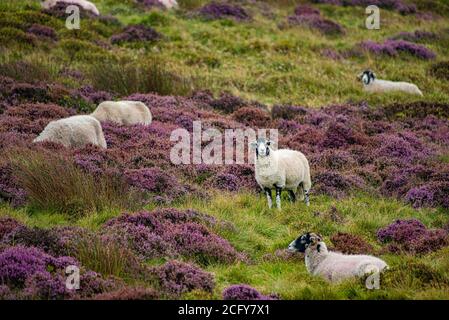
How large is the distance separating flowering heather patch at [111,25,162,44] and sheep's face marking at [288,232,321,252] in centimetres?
1788

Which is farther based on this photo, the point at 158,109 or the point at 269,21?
the point at 269,21

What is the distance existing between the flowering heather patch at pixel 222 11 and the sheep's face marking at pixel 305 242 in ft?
70.5

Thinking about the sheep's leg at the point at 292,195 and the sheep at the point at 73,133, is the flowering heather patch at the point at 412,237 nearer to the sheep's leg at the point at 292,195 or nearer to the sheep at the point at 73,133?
the sheep's leg at the point at 292,195

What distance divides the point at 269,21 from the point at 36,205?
21819 millimetres

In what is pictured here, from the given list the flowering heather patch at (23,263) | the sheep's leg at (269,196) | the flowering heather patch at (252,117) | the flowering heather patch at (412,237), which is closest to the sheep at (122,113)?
the flowering heather patch at (252,117)

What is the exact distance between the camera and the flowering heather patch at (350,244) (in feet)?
31.5

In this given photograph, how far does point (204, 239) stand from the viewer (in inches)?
374

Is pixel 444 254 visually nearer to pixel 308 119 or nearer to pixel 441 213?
pixel 441 213

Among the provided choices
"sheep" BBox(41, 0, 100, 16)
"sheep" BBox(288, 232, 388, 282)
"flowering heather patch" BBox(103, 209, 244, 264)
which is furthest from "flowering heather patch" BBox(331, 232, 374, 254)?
"sheep" BBox(41, 0, 100, 16)

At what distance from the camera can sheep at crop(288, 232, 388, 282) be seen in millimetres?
8203

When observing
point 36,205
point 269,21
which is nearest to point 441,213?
point 36,205

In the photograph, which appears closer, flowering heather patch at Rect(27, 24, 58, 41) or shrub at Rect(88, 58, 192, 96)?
shrub at Rect(88, 58, 192, 96)

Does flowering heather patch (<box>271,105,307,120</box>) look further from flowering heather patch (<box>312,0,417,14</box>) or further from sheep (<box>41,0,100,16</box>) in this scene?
flowering heather patch (<box>312,0,417,14</box>)

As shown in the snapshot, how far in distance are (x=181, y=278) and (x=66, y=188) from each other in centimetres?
322
